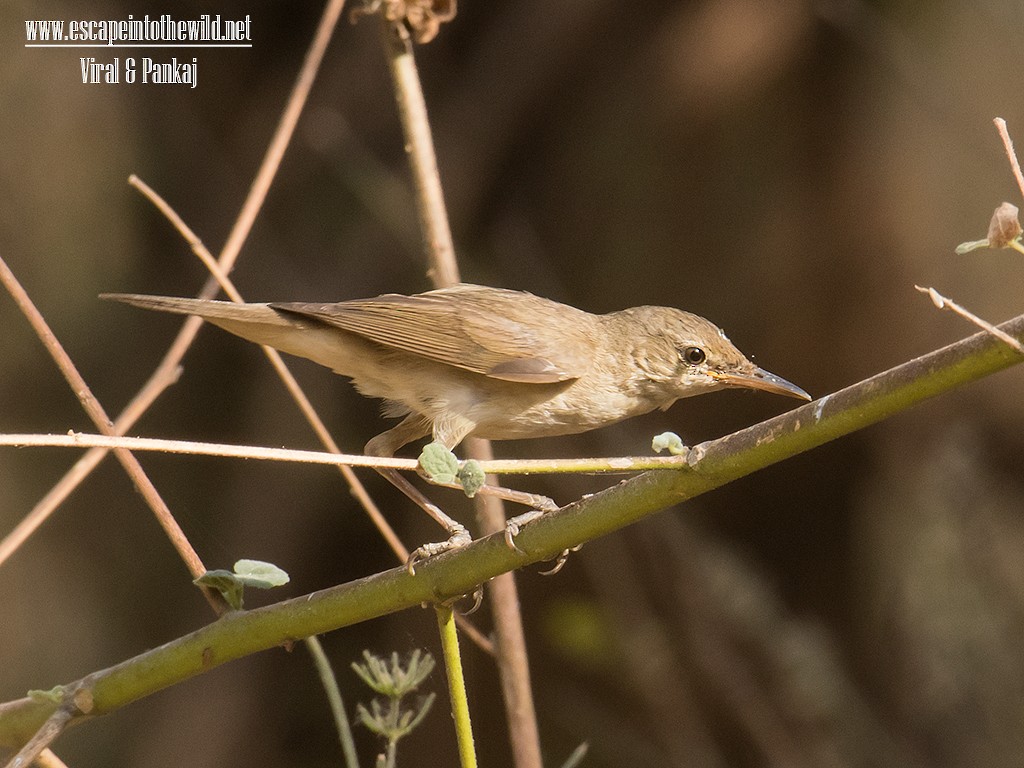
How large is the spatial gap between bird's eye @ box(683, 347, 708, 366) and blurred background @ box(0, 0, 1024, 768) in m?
1.67

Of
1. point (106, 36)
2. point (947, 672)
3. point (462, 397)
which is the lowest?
point (947, 672)

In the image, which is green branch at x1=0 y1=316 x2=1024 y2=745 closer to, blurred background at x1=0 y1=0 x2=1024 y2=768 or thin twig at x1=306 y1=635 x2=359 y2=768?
thin twig at x1=306 y1=635 x2=359 y2=768

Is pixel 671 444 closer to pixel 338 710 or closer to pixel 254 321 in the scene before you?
pixel 338 710

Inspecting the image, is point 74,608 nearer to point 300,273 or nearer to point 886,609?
point 300,273

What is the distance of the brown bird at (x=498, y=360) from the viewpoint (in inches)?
127

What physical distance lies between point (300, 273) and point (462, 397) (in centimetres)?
294

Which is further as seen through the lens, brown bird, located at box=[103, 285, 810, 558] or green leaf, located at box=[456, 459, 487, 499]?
brown bird, located at box=[103, 285, 810, 558]

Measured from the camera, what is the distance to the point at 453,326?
3383 mm

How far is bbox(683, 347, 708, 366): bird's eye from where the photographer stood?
3363 mm

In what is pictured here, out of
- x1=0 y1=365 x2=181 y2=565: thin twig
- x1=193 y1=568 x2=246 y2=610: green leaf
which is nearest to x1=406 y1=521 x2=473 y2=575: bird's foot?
x1=193 y1=568 x2=246 y2=610: green leaf

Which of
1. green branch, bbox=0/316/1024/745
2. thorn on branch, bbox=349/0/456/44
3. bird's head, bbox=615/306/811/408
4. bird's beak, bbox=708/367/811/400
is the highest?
thorn on branch, bbox=349/0/456/44

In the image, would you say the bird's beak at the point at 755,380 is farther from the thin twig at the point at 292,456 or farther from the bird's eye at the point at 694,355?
the thin twig at the point at 292,456

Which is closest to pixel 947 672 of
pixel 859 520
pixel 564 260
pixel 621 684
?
pixel 859 520

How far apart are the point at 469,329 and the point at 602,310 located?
6.99 ft
